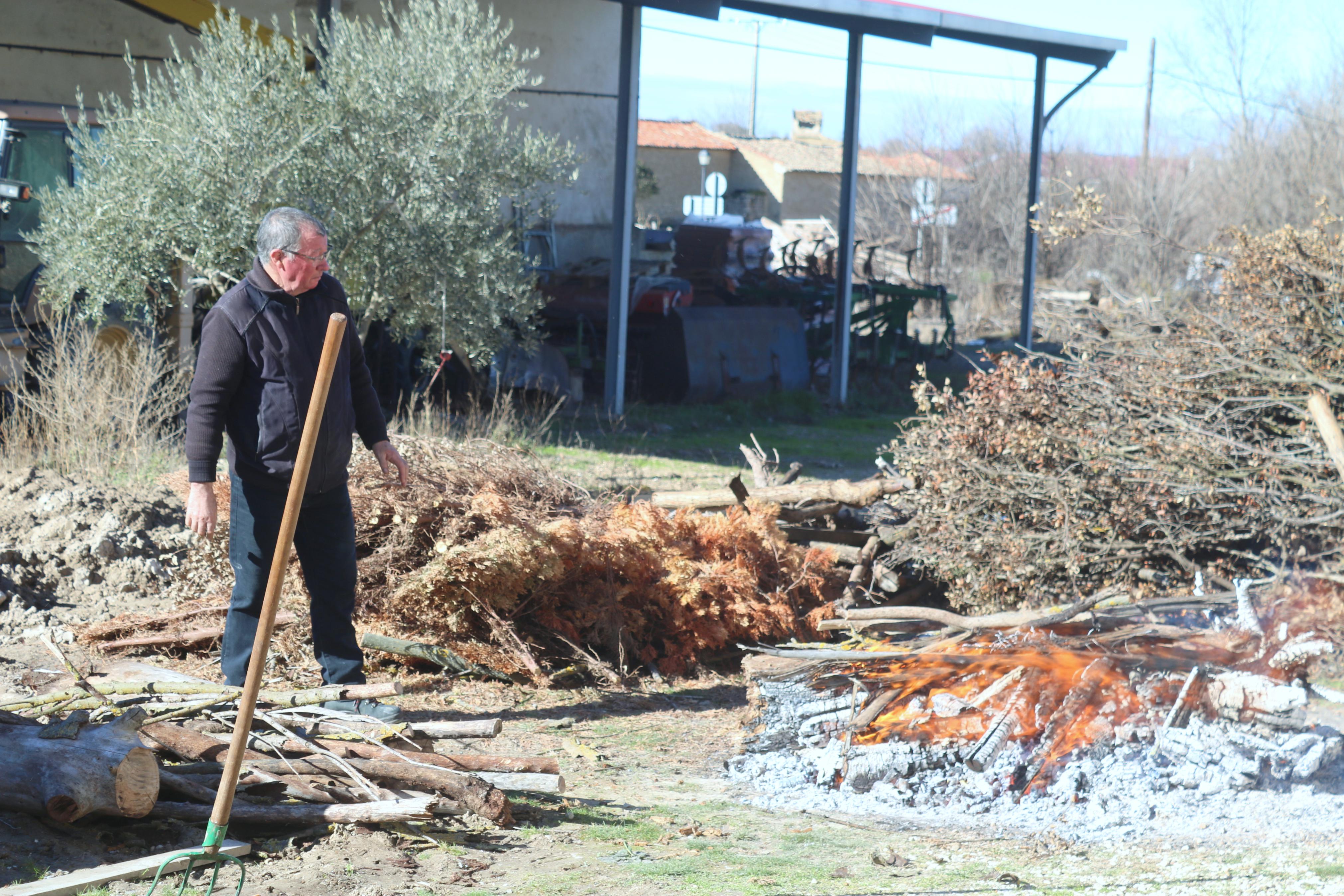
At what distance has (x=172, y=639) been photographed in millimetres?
5727

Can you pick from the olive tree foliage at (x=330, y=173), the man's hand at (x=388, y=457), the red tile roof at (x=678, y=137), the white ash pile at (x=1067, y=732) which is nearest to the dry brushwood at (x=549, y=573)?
the man's hand at (x=388, y=457)

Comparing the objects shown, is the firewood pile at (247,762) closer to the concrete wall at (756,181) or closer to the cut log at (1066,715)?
the cut log at (1066,715)

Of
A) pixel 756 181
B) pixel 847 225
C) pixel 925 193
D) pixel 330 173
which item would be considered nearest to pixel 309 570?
pixel 330 173

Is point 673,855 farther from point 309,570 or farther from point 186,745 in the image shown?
point 309,570

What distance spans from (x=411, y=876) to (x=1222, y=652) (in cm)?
322

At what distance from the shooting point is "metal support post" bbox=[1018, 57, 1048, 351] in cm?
1811

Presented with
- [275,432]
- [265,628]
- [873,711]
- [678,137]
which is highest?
[678,137]

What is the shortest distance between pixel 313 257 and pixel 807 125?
55717 millimetres

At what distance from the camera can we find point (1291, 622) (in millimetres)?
5004

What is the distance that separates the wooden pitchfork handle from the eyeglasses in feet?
4.52

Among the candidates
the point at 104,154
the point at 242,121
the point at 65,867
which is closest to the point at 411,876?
the point at 65,867

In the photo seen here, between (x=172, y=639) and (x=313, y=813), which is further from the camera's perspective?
(x=172, y=639)

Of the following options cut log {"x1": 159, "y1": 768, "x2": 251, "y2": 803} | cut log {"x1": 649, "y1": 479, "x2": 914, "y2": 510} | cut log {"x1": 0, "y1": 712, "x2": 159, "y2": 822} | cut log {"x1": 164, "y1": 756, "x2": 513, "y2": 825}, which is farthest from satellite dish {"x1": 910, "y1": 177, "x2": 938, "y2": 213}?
cut log {"x1": 0, "y1": 712, "x2": 159, "y2": 822}

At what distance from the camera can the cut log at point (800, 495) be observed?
7.06 meters
